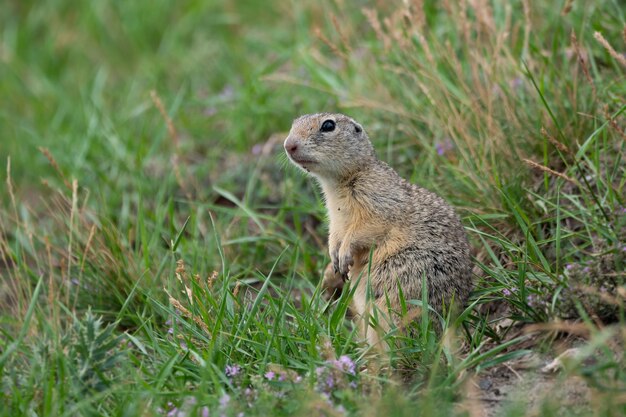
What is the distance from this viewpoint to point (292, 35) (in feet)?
25.6

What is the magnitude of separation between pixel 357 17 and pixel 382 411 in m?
5.11

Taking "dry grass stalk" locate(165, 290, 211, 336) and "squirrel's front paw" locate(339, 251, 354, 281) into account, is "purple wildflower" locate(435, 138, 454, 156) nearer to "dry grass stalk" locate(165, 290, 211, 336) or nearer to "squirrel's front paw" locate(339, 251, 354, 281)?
"squirrel's front paw" locate(339, 251, 354, 281)

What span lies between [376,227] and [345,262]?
24 cm

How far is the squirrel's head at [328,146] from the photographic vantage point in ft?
14.6

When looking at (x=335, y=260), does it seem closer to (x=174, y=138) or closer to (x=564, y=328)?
(x=564, y=328)

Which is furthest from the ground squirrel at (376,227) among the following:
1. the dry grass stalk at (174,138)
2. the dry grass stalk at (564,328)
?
the dry grass stalk at (174,138)

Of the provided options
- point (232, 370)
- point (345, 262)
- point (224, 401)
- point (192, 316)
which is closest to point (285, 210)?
point (345, 262)

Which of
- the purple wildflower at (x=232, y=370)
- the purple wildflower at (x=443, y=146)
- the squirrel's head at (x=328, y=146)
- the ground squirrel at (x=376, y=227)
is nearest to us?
the purple wildflower at (x=232, y=370)

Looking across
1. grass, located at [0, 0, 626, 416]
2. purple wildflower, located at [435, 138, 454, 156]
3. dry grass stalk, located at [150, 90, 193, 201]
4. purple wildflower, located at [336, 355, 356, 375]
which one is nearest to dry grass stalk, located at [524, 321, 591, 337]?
grass, located at [0, 0, 626, 416]

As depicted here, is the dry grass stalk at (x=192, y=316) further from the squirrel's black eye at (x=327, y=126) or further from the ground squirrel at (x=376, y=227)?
the squirrel's black eye at (x=327, y=126)

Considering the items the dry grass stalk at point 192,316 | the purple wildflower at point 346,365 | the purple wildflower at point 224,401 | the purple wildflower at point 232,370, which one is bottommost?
the purple wildflower at point 232,370

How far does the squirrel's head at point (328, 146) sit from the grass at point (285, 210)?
1.54ft

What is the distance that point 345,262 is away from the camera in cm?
423

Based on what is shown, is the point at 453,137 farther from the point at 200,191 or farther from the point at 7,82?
the point at 7,82
